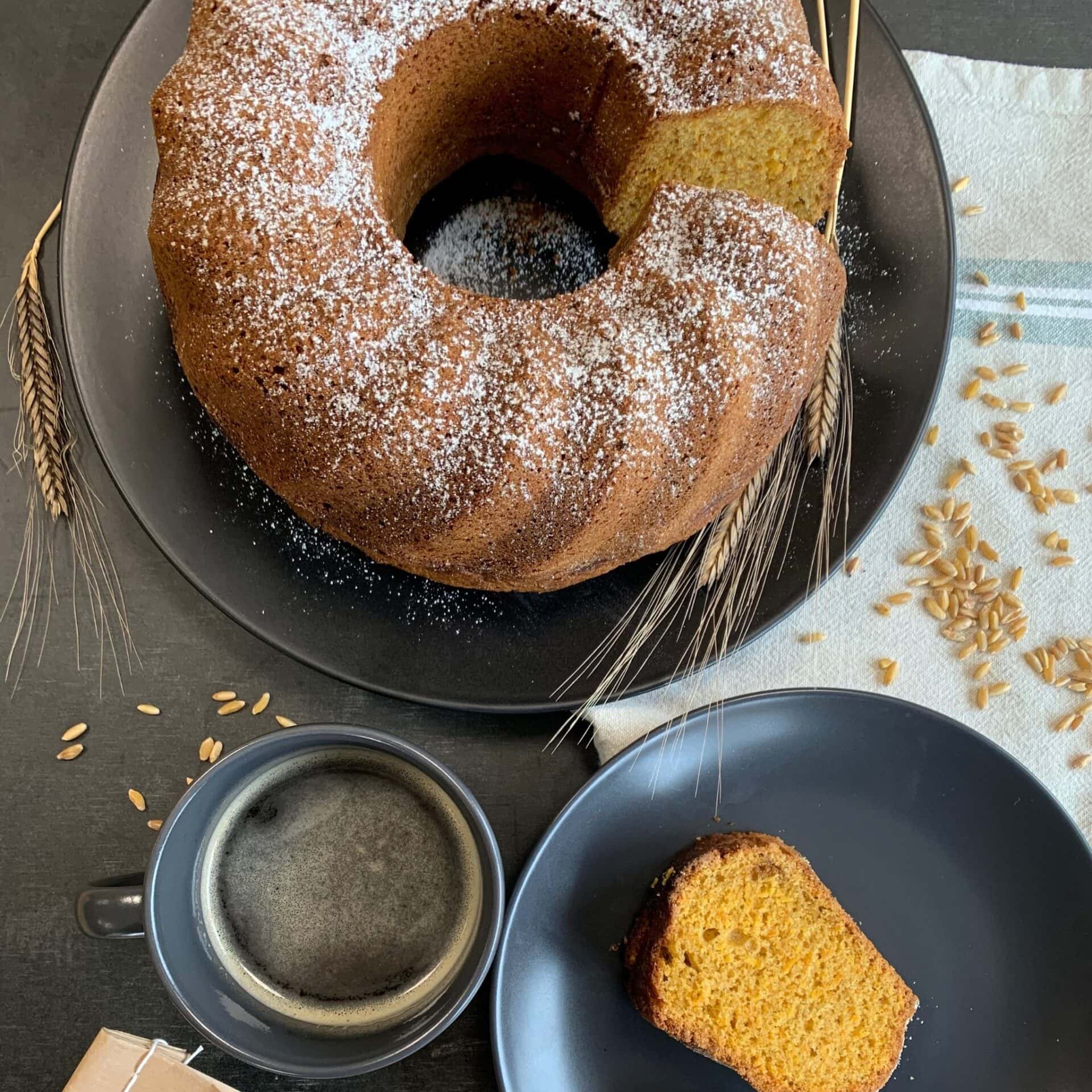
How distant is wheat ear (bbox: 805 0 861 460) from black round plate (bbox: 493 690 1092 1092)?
38cm

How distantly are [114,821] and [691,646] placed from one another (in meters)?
0.97

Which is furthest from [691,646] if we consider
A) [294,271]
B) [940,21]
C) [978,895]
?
[940,21]

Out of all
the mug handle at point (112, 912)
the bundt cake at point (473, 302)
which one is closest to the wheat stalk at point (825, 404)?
the bundt cake at point (473, 302)

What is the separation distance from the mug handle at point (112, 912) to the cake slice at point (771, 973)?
0.70m

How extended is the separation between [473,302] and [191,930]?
925 mm

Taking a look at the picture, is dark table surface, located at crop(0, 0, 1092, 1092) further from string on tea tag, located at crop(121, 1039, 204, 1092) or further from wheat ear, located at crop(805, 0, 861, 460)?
wheat ear, located at crop(805, 0, 861, 460)

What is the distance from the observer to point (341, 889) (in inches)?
54.4

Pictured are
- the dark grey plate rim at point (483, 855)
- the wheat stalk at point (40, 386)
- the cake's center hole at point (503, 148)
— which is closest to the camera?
the dark grey plate rim at point (483, 855)

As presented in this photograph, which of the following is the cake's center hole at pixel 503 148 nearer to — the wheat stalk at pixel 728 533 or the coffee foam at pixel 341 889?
the wheat stalk at pixel 728 533

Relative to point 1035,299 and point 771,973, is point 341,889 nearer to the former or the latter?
point 771,973

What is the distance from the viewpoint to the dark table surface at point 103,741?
150cm

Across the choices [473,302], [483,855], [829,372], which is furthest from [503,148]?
[483,855]

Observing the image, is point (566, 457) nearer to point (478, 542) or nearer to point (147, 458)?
point (478, 542)

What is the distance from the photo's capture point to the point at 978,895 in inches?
58.8
